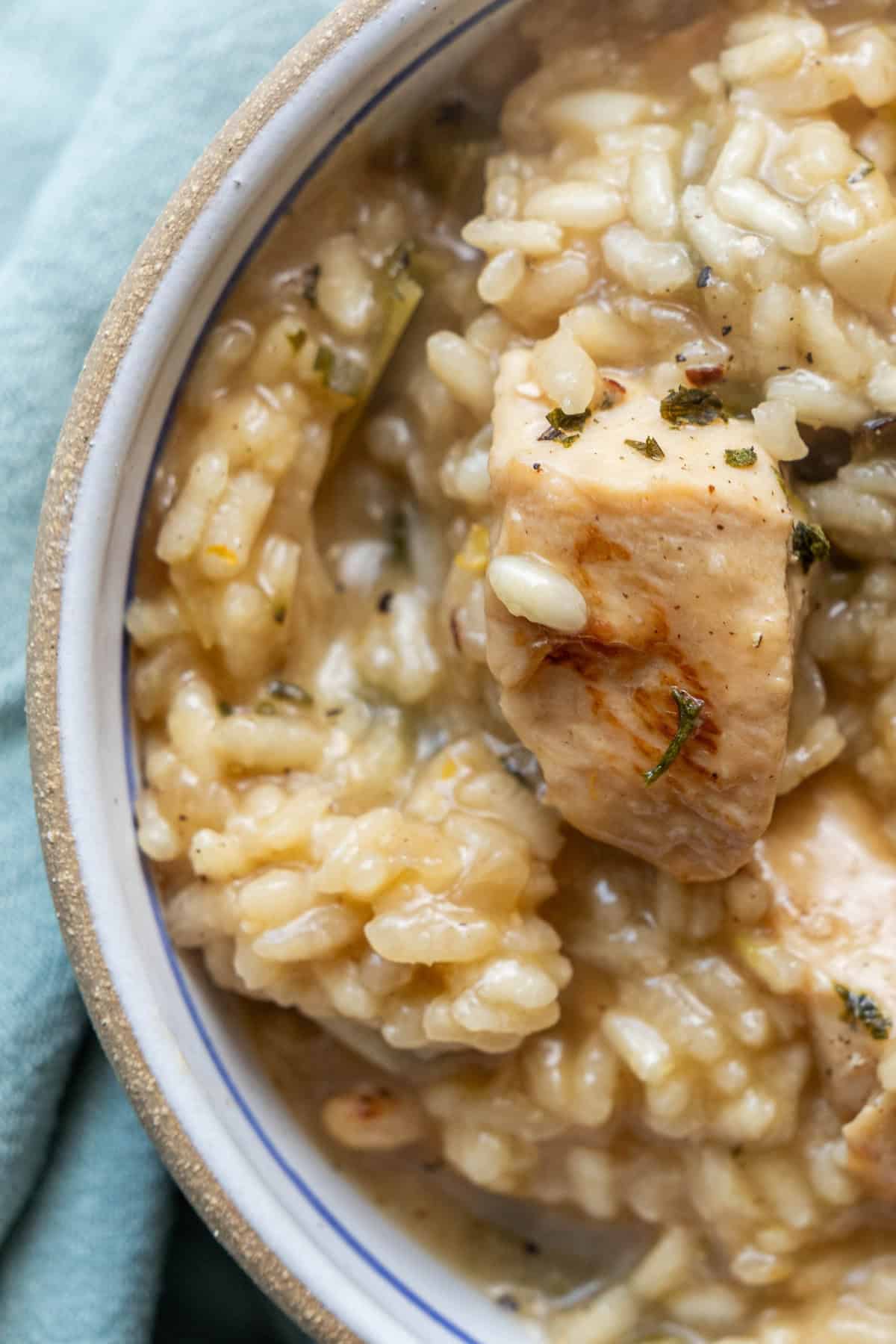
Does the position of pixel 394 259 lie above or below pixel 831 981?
above

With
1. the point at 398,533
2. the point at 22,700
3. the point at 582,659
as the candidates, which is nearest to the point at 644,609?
the point at 582,659

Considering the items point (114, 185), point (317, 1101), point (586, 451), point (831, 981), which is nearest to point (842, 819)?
point (831, 981)

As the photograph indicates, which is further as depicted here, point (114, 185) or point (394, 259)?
point (114, 185)

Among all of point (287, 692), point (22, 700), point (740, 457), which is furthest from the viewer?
point (22, 700)

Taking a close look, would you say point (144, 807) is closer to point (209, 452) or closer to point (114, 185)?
point (209, 452)

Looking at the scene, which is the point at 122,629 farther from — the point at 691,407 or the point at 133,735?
the point at 691,407

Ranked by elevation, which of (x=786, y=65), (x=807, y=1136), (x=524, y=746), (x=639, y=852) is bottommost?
(x=807, y=1136)

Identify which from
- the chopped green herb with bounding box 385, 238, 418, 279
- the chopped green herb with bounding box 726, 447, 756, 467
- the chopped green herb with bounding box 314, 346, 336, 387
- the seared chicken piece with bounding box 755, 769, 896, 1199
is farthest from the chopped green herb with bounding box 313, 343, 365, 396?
the seared chicken piece with bounding box 755, 769, 896, 1199
